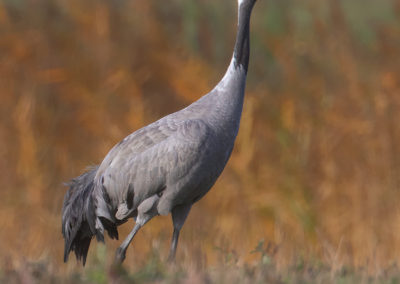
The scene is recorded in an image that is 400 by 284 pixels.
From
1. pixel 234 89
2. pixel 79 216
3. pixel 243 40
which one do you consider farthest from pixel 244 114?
pixel 79 216

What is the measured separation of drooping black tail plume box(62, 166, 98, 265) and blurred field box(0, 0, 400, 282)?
117 cm

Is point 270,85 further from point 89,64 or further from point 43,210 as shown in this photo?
point 43,210

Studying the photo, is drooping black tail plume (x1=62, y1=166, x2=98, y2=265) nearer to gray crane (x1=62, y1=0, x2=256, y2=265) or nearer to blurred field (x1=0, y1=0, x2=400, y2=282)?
gray crane (x1=62, y1=0, x2=256, y2=265)

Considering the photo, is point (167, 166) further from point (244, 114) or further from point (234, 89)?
point (244, 114)

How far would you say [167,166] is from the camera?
175 inches

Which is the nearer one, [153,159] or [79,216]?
[153,159]

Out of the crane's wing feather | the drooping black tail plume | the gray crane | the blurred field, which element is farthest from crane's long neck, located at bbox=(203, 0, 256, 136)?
the blurred field

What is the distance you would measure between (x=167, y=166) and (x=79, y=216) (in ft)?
2.53

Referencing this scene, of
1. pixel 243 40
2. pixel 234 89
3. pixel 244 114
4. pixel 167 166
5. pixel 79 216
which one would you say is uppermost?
pixel 243 40

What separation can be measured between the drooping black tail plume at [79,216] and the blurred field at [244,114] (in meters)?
1.17

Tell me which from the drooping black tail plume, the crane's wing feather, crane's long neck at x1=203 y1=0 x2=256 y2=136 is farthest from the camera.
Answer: the drooping black tail plume

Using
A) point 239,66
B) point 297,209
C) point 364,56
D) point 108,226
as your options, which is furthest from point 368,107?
point 108,226

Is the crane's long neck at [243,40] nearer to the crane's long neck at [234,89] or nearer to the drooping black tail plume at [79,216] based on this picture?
the crane's long neck at [234,89]

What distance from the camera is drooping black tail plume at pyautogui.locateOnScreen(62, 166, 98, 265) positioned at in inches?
188
